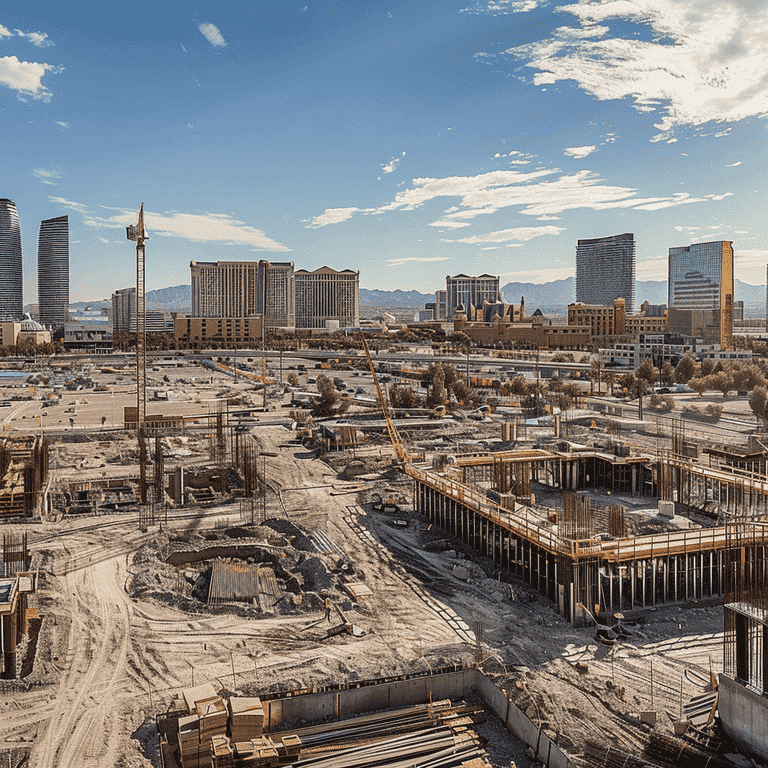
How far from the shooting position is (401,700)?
381 inches

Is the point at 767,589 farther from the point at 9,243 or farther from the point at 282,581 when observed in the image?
the point at 9,243

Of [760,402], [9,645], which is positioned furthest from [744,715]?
[760,402]

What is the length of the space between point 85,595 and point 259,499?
7.47m

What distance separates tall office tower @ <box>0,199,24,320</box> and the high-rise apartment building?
153 meters

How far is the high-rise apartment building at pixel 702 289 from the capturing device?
295ft

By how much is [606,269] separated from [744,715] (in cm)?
17578

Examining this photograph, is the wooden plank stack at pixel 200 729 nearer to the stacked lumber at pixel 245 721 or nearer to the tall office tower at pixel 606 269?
the stacked lumber at pixel 245 721

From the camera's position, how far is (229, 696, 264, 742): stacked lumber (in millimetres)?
8484

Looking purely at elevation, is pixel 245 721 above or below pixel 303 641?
above

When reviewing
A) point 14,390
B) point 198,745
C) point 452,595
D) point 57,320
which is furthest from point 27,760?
point 57,320

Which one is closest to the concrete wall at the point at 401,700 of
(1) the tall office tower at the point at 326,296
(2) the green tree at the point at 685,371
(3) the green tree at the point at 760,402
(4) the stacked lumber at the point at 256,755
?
(4) the stacked lumber at the point at 256,755

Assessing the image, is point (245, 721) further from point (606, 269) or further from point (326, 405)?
point (606, 269)

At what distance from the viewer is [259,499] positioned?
20.6 meters

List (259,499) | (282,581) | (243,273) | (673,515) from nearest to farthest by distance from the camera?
(282,581), (673,515), (259,499), (243,273)
